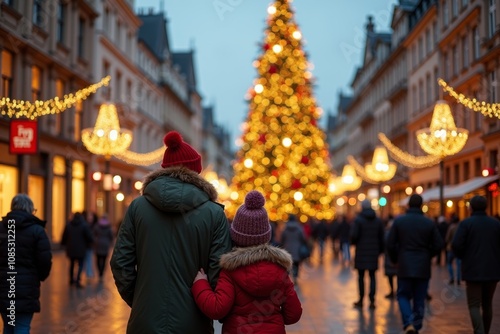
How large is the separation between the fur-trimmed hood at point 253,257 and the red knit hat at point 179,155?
623mm

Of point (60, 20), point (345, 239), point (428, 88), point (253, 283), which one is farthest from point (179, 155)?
point (428, 88)

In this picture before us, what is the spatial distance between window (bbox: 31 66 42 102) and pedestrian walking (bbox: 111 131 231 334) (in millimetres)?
24588

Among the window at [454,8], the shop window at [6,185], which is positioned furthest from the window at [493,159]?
the shop window at [6,185]

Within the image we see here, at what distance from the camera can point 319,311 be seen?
13.1 metres

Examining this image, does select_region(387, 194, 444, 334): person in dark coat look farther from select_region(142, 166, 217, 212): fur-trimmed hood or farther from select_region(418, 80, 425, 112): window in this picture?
select_region(418, 80, 425, 112): window

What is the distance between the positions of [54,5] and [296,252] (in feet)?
57.7

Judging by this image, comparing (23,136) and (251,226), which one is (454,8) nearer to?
(23,136)

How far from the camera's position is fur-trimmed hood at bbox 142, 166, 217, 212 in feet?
15.0

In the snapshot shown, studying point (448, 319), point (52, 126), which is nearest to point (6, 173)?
point (52, 126)

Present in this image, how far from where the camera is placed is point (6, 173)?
81.1 feet

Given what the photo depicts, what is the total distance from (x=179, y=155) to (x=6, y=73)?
870 inches

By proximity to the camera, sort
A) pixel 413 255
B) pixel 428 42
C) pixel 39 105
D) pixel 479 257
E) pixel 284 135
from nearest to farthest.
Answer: pixel 479 257 → pixel 413 255 → pixel 39 105 → pixel 284 135 → pixel 428 42

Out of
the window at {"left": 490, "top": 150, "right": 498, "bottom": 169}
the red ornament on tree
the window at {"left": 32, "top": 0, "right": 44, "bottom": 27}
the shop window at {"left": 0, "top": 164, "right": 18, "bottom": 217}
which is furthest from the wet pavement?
the red ornament on tree

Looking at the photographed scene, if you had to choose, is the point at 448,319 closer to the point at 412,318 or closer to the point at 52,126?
the point at 412,318
